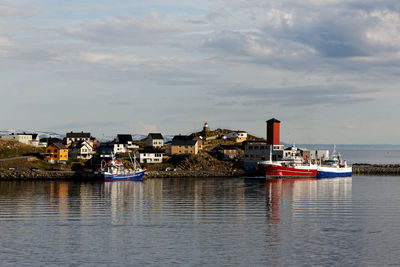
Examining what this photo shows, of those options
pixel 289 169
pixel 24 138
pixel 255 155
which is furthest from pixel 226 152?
pixel 24 138

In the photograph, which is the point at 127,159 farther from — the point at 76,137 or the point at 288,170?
the point at 288,170

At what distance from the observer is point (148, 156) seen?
486 feet

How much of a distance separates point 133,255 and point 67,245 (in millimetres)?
6369

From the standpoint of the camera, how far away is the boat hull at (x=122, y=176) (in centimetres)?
11975

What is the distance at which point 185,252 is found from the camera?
132ft

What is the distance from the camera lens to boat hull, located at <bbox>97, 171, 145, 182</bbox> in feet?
393

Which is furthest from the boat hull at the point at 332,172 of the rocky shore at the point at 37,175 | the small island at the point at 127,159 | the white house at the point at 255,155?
the rocky shore at the point at 37,175

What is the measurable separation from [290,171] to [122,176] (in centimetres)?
4343

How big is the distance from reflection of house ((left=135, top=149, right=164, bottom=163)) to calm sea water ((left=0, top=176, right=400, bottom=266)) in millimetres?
68199

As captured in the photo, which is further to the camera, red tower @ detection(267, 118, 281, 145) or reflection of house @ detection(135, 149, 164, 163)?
red tower @ detection(267, 118, 281, 145)

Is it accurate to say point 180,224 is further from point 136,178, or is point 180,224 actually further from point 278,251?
point 136,178

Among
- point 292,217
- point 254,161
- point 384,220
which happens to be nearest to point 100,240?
point 292,217

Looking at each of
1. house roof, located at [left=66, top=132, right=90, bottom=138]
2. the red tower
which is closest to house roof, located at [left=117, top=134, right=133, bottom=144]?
house roof, located at [left=66, top=132, right=90, bottom=138]

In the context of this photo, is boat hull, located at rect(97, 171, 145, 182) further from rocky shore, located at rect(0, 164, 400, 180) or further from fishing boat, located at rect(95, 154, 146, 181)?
rocky shore, located at rect(0, 164, 400, 180)
